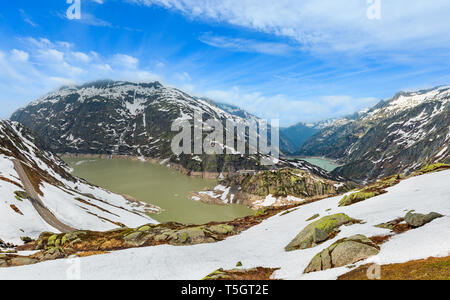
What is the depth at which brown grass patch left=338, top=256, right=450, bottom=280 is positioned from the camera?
1191 cm

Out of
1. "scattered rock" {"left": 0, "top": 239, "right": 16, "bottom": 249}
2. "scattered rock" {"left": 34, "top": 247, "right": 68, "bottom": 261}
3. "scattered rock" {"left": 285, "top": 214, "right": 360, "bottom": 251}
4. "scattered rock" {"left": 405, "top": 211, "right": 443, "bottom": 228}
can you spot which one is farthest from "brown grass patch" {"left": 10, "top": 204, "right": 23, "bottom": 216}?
"scattered rock" {"left": 405, "top": 211, "right": 443, "bottom": 228}

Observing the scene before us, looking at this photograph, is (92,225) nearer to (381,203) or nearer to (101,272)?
(101,272)

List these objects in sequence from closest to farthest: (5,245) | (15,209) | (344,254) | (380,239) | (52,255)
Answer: (344,254) → (380,239) → (52,255) → (5,245) → (15,209)

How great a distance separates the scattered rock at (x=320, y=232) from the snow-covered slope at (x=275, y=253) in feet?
3.82

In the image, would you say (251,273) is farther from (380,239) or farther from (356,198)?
(356,198)

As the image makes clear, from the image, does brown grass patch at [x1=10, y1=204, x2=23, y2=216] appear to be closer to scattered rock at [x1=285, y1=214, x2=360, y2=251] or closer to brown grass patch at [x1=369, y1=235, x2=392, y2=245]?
scattered rock at [x1=285, y1=214, x2=360, y2=251]

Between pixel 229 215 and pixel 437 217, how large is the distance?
111 meters

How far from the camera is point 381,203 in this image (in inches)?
1256

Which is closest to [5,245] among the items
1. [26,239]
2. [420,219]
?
[26,239]

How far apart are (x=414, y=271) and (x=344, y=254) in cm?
544

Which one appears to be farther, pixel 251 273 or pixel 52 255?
pixel 52 255

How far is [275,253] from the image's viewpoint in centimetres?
2698

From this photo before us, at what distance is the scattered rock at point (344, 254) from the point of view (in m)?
17.7
